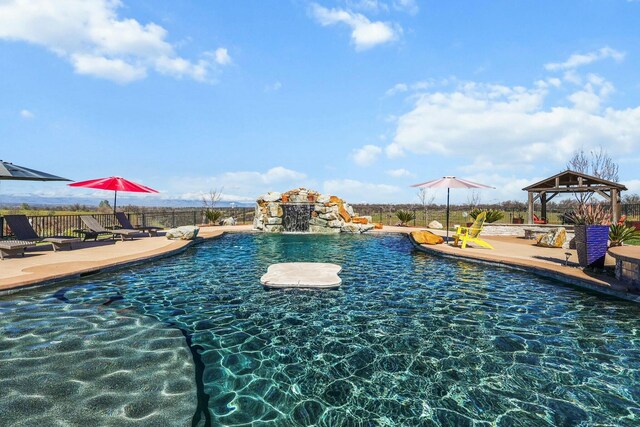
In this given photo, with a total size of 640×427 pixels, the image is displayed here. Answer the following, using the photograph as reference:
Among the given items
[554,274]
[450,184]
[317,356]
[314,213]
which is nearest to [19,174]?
[317,356]

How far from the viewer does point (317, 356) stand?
162 inches

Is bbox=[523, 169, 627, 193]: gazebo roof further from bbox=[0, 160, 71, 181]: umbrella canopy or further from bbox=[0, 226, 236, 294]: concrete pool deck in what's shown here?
bbox=[0, 160, 71, 181]: umbrella canopy

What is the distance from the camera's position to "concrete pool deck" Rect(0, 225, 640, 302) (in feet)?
22.2

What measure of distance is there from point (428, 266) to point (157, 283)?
7510 mm

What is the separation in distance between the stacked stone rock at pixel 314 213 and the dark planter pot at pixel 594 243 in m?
12.8

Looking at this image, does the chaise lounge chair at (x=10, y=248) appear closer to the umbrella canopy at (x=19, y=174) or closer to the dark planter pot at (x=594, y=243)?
the umbrella canopy at (x=19, y=174)

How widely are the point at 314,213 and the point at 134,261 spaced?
12814mm

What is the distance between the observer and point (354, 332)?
484cm

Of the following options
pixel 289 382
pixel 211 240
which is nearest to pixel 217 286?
pixel 289 382

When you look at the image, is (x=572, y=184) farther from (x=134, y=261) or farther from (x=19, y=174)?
(x=19, y=174)

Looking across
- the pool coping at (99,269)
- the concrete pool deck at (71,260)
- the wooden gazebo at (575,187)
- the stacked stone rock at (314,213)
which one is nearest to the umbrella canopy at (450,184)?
the wooden gazebo at (575,187)

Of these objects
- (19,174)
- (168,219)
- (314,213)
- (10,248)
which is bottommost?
(10,248)

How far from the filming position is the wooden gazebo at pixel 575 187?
52.5 ft

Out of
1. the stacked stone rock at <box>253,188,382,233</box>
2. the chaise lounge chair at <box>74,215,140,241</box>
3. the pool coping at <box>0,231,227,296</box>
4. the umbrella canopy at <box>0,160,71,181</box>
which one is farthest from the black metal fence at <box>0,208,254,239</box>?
the stacked stone rock at <box>253,188,382,233</box>
